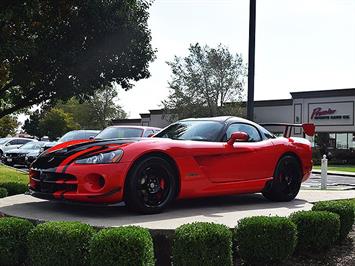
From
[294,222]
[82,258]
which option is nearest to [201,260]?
[82,258]

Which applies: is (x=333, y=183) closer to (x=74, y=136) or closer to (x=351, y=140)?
(x=74, y=136)

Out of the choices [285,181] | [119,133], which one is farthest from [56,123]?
[285,181]

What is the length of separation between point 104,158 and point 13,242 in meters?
1.29

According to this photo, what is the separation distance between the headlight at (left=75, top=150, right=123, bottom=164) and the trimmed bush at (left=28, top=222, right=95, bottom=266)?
3.18 ft

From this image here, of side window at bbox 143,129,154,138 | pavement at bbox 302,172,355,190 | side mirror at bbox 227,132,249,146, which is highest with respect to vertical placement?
side window at bbox 143,129,154,138

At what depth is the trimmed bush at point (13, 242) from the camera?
15.6 feet

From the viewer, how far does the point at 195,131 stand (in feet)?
21.7

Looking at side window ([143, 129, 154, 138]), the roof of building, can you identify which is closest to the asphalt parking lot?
side window ([143, 129, 154, 138])

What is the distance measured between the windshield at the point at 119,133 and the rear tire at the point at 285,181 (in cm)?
448

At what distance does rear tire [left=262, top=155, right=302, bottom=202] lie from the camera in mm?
7168

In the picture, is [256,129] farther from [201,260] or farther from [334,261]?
[201,260]

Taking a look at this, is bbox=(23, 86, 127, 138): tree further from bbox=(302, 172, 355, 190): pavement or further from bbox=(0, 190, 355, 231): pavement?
bbox=(0, 190, 355, 231): pavement

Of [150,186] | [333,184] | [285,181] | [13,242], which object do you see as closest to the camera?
[13,242]

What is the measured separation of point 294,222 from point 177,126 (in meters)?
2.34
